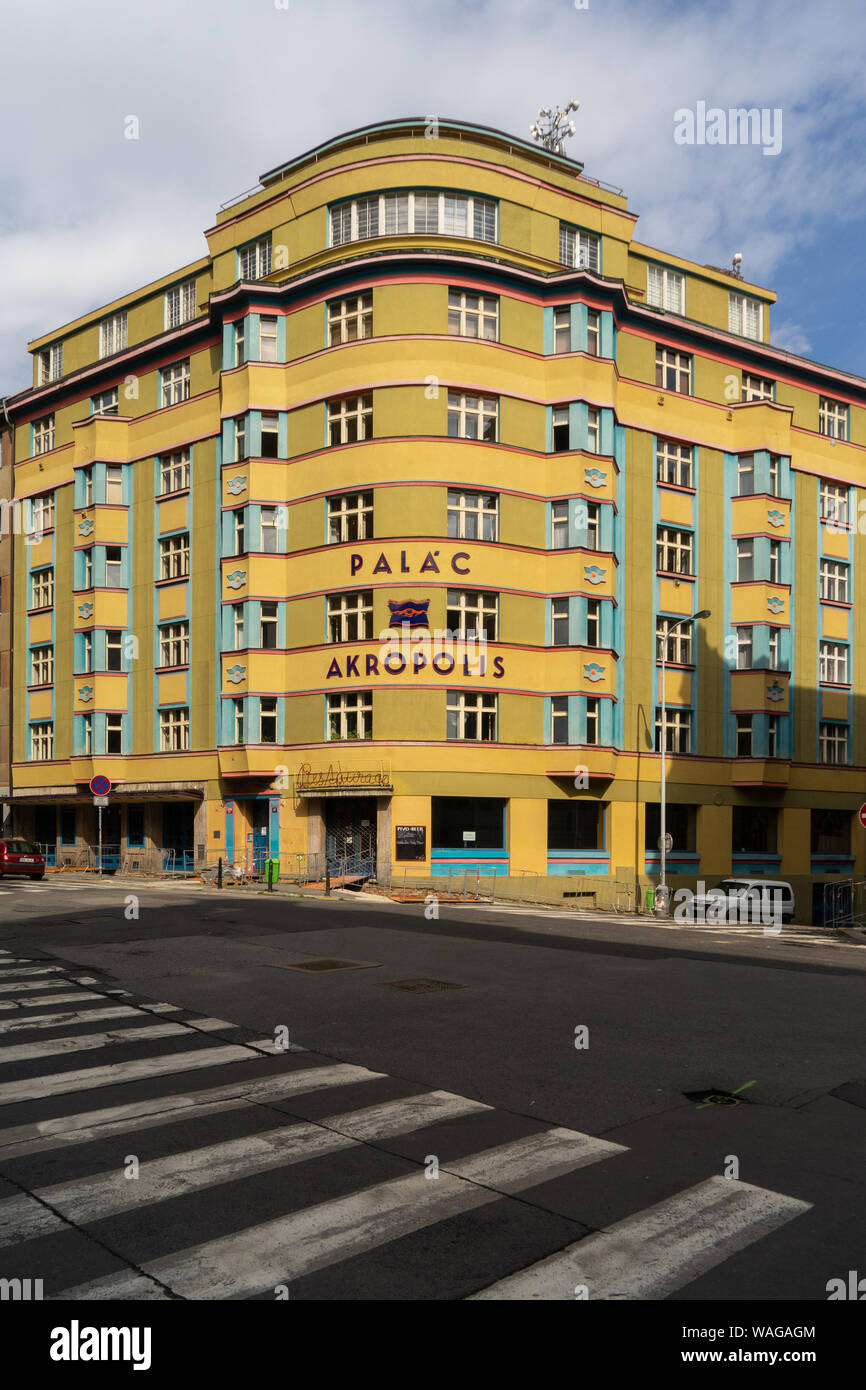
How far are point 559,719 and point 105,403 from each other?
1048 inches

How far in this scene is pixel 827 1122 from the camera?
27.5ft

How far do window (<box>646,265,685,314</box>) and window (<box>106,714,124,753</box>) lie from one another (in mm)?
28625

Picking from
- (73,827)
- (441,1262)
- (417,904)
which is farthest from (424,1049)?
(73,827)

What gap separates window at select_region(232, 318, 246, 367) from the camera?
140 ft

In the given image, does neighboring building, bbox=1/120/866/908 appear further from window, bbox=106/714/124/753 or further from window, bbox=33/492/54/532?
window, bbox=33/492/54/532

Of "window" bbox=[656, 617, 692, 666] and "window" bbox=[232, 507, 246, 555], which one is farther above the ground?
"window" bbox=[232, 507, 246, 555]

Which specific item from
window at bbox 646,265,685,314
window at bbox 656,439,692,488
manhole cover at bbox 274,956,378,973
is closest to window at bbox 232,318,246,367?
window at bbox 646,265,685,314

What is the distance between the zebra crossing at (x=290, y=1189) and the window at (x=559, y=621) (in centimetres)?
3078

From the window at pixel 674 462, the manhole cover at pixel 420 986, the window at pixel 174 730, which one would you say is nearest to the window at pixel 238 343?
the window at pixel 174 730

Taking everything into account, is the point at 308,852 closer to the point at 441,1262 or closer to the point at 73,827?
the point at 73,827

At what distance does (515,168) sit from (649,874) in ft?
87.7

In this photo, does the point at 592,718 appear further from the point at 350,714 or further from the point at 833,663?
the point at 833,663

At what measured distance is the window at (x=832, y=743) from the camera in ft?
160

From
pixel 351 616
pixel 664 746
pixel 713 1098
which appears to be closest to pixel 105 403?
pixel 351 616
